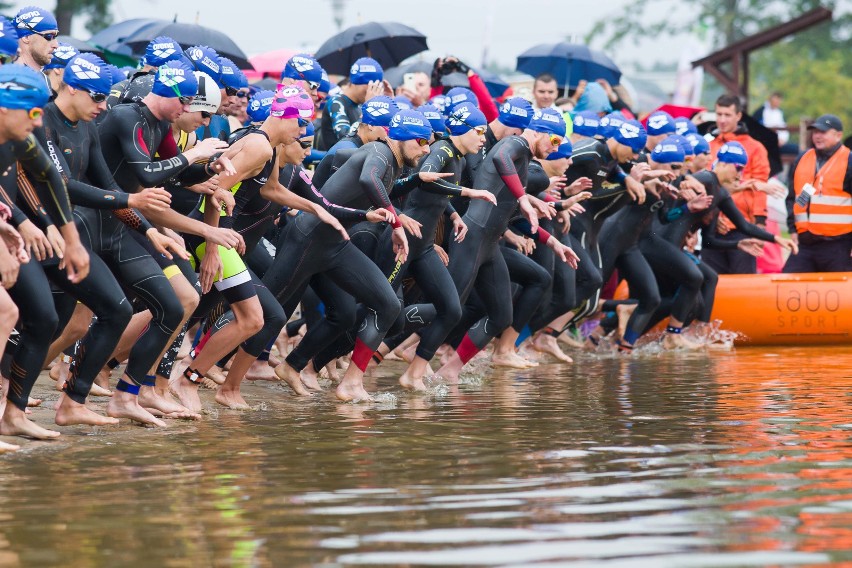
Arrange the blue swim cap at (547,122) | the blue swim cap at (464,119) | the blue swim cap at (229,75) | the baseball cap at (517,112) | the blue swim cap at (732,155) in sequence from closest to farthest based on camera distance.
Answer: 1. the blue swim cap at (229,75)
2. the blue swim cap at (464,119)
3. the blue swim cap at (547,122)
4. the baseball cap at (517,112)
5. the blue swim cap at (732,155)

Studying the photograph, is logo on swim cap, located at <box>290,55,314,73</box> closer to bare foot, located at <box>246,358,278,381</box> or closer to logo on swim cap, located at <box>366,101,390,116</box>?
logo on swim cap, located at <box>366,101,390,116</box>

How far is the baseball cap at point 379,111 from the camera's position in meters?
9.79

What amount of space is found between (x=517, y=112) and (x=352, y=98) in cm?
151

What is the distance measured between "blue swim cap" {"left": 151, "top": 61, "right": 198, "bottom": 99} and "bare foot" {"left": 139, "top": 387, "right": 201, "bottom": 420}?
166 cm

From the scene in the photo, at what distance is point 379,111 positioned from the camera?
9805 millimetres

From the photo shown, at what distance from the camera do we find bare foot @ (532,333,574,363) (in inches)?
510

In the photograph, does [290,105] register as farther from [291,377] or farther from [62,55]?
[291,377]

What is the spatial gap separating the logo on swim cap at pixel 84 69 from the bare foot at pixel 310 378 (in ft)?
11.5

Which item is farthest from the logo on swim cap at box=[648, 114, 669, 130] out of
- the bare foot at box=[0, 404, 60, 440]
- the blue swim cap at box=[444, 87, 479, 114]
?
the bare foot at box=[0, 404, 60, 440]

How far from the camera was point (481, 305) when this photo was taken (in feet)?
37.5

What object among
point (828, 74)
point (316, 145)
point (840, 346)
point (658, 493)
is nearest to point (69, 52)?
point (316, 145)

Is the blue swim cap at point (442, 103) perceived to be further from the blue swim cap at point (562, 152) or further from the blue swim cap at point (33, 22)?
the blue swim cap at point (33, 22)

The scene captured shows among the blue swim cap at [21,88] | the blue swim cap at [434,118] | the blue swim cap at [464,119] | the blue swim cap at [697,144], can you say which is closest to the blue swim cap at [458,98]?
the blue swim cap at [464,119]

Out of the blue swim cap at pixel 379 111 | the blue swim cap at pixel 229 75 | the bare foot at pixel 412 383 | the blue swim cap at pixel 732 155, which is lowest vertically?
the bare foot at pixel 412 383
